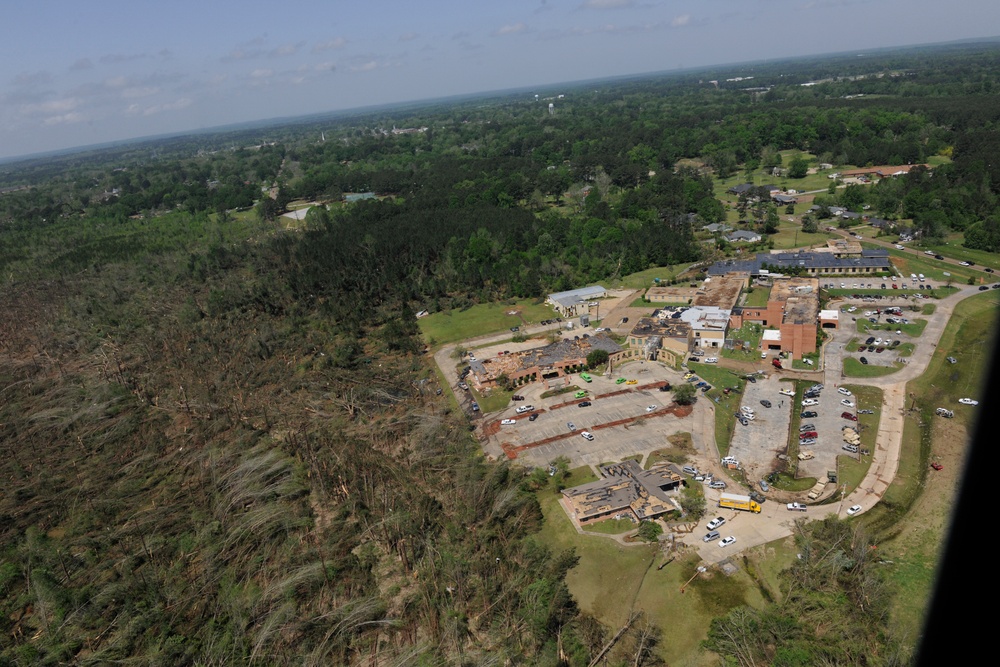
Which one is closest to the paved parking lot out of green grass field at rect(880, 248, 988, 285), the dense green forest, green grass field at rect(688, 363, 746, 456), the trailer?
green grass field at rect(688, 363, 746, 456)

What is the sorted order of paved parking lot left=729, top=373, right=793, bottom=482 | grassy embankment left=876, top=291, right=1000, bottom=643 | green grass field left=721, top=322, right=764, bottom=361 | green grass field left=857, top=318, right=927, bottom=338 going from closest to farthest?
grassy embankment left=876, top=291, right=1000, bottom=643 → paved parking lot left=729, top=373, right=793, bottom=482 → green grass field left=721, top=322, right=764, bottom=361 → green grass field left=857, top=318, right=927, bottom=338

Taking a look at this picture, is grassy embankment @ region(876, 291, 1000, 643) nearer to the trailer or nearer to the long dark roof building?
the trailer

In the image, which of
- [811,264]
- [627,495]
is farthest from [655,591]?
[811,264]

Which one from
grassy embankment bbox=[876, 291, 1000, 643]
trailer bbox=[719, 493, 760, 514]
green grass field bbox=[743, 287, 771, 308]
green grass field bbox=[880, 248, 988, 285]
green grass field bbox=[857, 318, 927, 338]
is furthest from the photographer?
green grass field bbox=[880, 248, 988, 285]

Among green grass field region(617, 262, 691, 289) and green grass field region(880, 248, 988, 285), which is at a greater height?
green grass field region(617, 262, 691, 289)

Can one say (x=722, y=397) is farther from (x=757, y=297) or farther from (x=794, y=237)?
(x=794, y=237)

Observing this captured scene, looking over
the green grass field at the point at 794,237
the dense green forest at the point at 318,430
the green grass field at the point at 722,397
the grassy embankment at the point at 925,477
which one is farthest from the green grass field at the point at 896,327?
the dense green forest at the point at 318,430

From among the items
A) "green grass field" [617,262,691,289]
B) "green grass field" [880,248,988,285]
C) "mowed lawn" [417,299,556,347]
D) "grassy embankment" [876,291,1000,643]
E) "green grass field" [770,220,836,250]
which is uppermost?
"green grass field" [770,220,836,250]
